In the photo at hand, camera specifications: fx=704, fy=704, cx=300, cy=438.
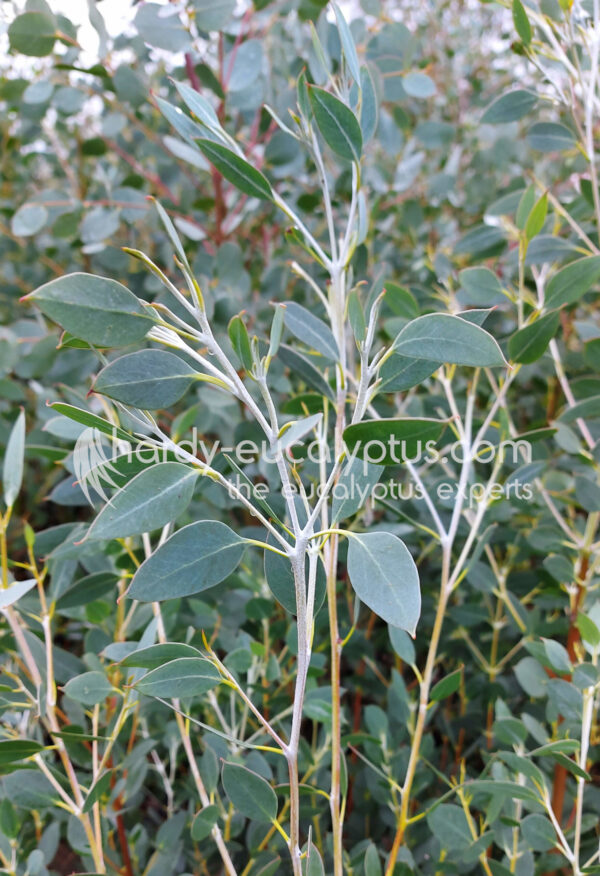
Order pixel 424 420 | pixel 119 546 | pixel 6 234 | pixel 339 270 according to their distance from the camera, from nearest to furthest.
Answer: pixel 424 420 → pixel 339 270 → pixel 119 546 → pixel 6 234

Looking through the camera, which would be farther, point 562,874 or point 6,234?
point 6,234

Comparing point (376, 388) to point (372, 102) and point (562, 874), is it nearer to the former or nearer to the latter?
point (372, 102)

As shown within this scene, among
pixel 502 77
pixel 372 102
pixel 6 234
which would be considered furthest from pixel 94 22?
pixel 502 77

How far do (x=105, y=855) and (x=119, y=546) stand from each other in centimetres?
31

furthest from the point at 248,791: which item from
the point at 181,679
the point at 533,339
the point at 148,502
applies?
the point at 533,339

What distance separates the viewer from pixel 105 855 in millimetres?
691

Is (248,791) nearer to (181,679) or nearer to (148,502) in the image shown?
(181,679)

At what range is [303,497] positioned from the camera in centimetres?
47

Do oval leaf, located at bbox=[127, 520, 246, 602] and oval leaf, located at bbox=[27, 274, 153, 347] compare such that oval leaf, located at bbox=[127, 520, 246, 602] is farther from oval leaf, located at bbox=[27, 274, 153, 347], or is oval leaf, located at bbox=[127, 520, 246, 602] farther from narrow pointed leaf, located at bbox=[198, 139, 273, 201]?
narrow pointed leaf, located at bbox=[198, 139, 273, 201]

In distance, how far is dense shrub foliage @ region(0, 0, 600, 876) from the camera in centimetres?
39

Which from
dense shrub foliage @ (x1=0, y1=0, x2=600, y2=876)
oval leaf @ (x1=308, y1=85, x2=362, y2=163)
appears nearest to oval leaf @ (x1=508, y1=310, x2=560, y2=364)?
dense shrub foliage @ (x1=0, y1=0, x2=600, y2=876)

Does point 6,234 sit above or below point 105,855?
above

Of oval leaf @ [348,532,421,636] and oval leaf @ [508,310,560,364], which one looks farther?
oval leaf @ [508,310,560,364]

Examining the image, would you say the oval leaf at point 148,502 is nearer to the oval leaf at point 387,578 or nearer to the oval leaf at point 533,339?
the oval leaf at point 387,578
